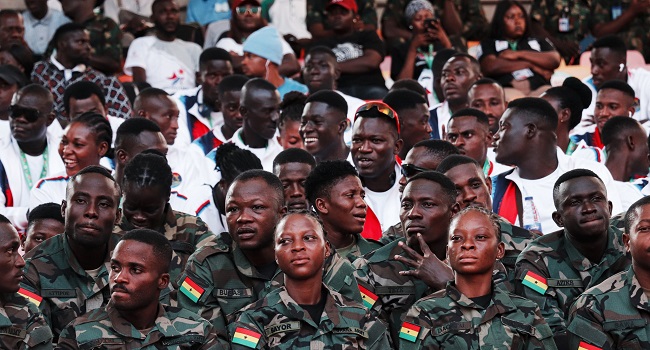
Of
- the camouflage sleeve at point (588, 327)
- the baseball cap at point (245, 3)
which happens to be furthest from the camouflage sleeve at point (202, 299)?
the baseball cap at point (245, 3)

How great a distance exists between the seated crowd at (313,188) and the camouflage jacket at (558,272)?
0.04 ft

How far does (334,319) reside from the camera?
6172mm

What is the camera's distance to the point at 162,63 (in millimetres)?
12438

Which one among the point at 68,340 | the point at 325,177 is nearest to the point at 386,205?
the point at 325,177

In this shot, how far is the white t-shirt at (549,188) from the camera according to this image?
323 inches

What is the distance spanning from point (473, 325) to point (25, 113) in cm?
439

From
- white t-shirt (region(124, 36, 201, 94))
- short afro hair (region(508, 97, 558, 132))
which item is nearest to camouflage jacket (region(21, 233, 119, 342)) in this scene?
short afro hair (region(508, 97, 558, 132))

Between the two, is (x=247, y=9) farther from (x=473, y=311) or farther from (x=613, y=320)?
(x=613, y=320)

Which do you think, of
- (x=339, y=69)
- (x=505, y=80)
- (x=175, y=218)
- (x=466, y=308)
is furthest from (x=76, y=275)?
(x=505, y=80)

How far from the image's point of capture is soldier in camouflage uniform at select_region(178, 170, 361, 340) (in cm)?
666

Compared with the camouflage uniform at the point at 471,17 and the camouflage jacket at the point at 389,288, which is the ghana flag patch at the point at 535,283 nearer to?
the camouflage jacket at the point at 389,288

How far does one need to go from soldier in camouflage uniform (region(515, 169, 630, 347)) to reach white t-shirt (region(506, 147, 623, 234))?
108cm

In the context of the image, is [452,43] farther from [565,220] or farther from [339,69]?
[565,220]

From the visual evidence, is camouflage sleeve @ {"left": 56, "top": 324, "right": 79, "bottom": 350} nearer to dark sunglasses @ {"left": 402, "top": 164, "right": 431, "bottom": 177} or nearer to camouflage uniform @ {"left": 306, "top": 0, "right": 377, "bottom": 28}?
dark sunglasses @ {"left": 402, "top": 164, "right": 431, "bottom": 177}
